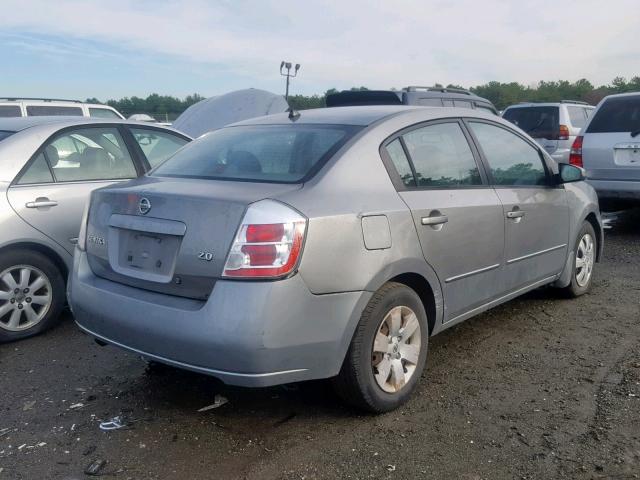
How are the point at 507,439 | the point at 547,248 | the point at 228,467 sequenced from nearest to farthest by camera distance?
the point at 228,467 → the point at 507,439 → the point at 547,248

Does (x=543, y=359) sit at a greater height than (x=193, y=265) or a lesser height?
lesser

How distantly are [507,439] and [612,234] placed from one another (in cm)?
637

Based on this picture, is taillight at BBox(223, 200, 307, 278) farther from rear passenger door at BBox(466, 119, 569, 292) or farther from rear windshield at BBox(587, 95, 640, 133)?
rear windshield at BBox(587, 95, 640, 133)

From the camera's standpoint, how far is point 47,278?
4.92 metres

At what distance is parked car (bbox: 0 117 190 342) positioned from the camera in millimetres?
4730

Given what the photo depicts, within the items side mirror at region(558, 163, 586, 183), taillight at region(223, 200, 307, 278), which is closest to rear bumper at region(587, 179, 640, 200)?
side mirror at region(558, 163, 586, 183)

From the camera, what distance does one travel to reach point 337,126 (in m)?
3.74

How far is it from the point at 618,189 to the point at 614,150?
48 cm

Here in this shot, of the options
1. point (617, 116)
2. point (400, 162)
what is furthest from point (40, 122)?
point (617, 116)

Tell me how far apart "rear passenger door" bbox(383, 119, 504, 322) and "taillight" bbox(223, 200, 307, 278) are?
85cm

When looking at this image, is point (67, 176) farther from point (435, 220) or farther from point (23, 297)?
point (435, 220)

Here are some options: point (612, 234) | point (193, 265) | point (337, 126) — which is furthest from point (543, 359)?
point (612, 234)

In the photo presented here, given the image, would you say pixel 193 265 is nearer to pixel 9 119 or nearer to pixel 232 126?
pixel 232 126

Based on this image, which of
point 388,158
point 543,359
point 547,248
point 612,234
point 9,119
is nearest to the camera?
point 388,158
